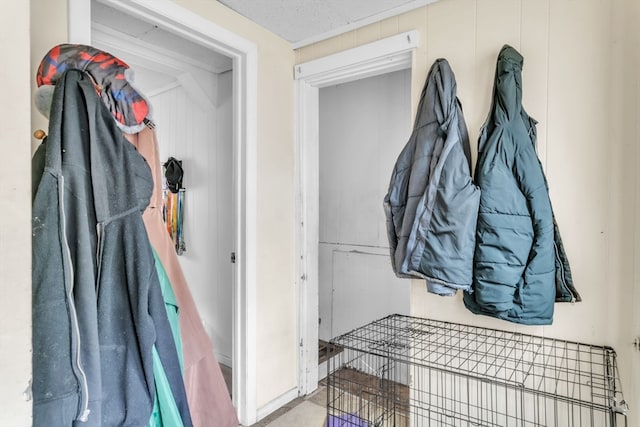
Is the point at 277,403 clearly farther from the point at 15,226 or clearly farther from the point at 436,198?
the point at 15,226

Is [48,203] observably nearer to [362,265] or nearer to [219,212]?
[219,212]

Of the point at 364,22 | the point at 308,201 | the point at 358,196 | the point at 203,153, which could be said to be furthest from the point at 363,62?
the point at 203,153

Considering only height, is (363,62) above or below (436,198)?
above

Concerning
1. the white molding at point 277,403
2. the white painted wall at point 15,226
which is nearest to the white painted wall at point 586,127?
the white molding at point 277,403

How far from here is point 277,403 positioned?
7.29ft

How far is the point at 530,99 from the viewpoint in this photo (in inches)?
60.6

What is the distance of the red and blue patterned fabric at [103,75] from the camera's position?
1.02 meters

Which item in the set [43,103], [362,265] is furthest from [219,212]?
[43,103]

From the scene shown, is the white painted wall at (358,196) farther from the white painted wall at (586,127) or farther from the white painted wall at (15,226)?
the white painted wall at (15,226)

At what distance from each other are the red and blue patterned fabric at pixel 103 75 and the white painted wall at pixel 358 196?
192 centimetres

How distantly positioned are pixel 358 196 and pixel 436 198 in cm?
141

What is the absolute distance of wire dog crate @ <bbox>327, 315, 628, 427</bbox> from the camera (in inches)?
55.5

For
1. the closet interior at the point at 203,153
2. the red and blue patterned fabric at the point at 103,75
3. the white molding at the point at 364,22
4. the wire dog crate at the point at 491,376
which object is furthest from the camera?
the closet interior at the point at 203,153

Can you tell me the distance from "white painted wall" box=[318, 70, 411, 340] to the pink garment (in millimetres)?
1576
